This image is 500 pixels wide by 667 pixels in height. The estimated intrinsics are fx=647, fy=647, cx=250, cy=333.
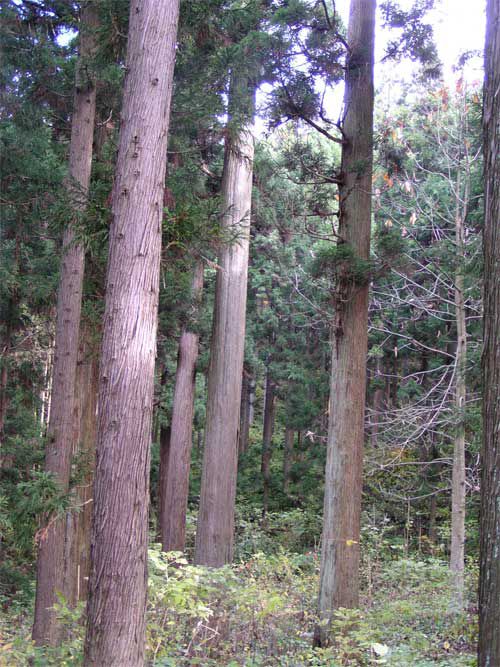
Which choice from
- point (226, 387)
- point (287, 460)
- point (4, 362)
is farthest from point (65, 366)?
point (287, 460)

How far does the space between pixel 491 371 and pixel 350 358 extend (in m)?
3.93

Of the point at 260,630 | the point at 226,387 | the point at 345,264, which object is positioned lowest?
the point at 260,630

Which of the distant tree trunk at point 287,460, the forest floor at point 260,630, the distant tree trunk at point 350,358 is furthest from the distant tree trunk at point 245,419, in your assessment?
the distant tree trunk at point 350,358

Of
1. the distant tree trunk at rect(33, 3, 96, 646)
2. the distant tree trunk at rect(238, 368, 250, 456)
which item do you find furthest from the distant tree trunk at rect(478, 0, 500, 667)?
the distant tree trunk at rect(238, 368, 250, 456)

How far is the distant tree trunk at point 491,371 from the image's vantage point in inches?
127

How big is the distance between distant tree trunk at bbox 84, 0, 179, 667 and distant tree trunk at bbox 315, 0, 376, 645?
2.98 metres

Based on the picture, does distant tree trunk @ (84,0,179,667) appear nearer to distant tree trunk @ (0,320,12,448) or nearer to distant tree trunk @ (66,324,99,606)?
distant tree trunk @ (66,324,99,606)

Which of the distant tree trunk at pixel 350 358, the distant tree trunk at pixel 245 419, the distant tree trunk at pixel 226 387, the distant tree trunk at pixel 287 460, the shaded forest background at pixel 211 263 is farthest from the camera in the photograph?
the distant tree trunk at pixel 245 419

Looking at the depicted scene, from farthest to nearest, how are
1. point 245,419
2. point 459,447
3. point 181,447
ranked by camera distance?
point 245,419
point 181,447
point 459,447

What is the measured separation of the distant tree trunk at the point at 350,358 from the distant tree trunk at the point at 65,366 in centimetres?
307

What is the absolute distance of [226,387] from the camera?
9.88 m

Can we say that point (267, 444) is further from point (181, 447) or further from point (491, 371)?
point (491, 371)

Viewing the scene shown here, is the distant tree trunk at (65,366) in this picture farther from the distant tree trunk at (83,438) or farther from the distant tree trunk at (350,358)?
the distant tree trunk at (350,358)

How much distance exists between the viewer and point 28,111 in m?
9.33
